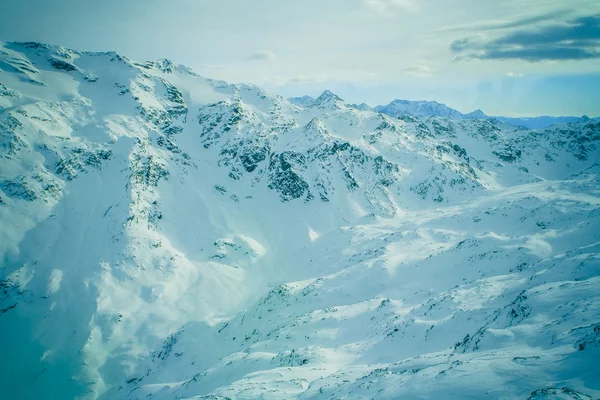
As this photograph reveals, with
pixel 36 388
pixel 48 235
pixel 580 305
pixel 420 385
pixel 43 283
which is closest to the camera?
pixel 420 385

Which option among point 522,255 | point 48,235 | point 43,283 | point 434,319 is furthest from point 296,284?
point 48,235

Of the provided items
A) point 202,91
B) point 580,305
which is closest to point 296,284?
point 580,305

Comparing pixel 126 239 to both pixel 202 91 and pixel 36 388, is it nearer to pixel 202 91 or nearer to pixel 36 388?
pixel 36 388

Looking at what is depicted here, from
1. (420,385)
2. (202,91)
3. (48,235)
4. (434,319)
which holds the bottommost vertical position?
(434,319)

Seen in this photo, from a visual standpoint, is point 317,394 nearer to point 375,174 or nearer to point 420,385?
point 420,385

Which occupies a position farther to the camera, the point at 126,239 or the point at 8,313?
the point at 126,239

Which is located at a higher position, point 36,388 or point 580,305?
point 580,305

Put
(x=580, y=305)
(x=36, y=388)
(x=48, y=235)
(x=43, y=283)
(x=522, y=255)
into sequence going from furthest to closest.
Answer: (x=48, y=235) < (x=43, y=283) < (x=36, y=388) < (x=522, y=255) < (x=580, y=305)
